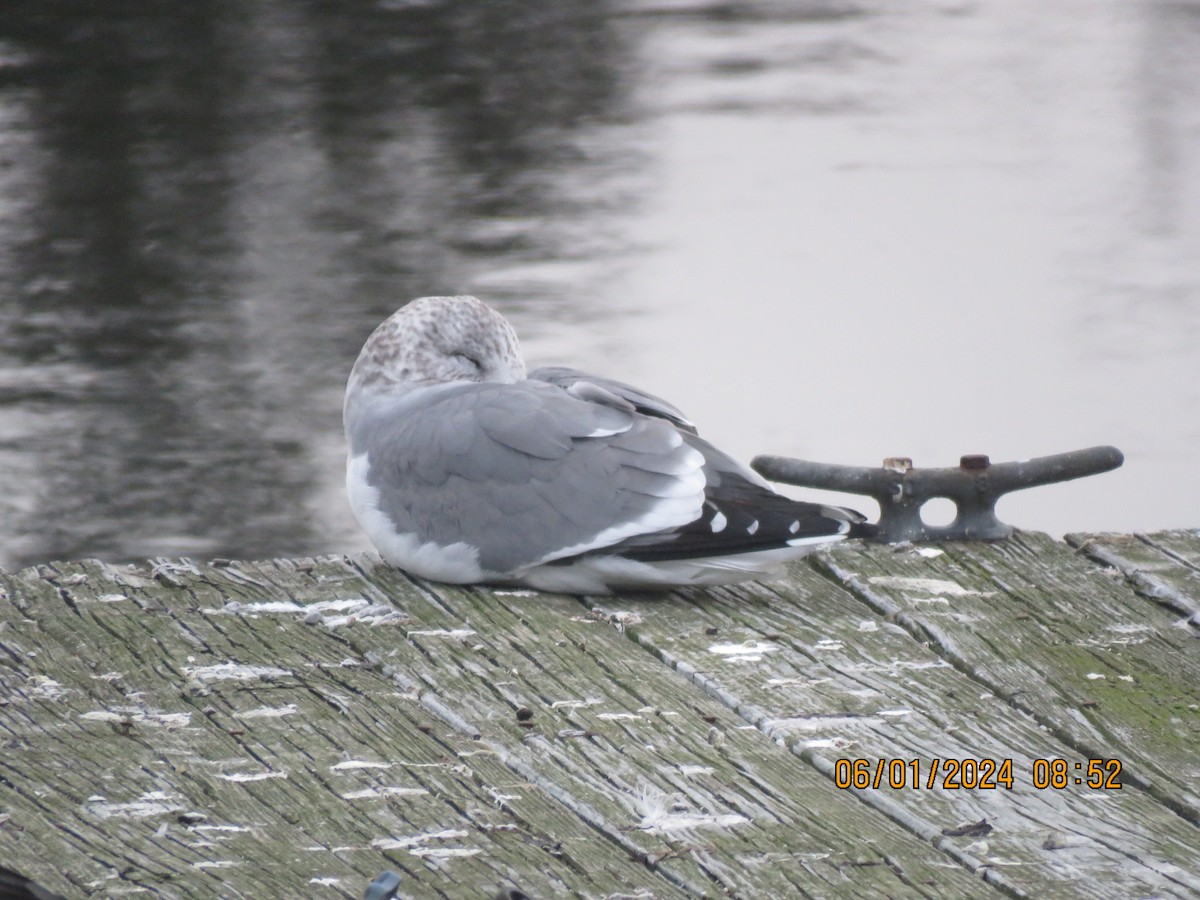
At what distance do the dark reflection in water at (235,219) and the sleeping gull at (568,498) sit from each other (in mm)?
2823

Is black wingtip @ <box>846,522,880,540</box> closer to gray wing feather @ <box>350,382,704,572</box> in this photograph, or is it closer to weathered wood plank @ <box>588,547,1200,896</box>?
weathered wood plank @ <box>588,547,1200,896</box>

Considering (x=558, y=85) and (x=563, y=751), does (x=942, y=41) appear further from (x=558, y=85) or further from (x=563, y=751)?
(x=563, y=751)

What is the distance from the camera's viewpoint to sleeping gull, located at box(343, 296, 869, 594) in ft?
8.50

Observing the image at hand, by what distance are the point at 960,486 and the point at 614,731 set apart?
36.5 inches

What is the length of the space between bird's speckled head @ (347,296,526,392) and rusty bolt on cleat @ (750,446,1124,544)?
60 cm

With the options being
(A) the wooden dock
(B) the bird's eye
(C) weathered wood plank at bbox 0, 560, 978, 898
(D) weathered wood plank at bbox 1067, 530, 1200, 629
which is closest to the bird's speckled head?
(B) the bird's eye

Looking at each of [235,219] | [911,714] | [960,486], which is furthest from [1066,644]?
[235,219]

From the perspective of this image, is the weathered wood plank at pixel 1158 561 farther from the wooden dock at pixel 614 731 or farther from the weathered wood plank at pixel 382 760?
the weathered wood plank at pixel 382 760

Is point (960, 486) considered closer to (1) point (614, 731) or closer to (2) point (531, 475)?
(2) point (531, 475)

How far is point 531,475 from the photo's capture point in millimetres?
2697

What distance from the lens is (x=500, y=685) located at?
2.29 meters
